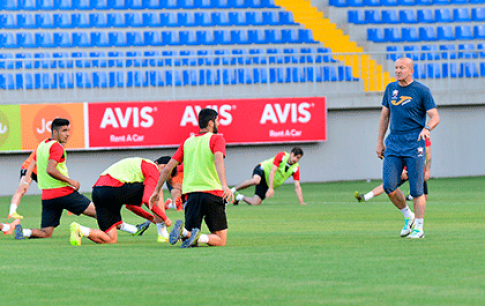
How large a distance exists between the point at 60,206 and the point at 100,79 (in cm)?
1261

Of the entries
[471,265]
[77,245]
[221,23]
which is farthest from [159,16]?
[471,265]

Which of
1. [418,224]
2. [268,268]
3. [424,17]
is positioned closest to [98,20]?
[424,17]

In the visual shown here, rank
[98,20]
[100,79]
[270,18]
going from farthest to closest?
1. [270,18]
2. [98,20]
3. [100,79]

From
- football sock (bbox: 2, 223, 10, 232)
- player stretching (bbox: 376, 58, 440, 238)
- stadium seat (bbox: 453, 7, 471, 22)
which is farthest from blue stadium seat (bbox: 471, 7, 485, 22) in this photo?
football sock (bbox: 2, 223, 10, 232)

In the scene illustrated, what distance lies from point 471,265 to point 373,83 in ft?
57.1

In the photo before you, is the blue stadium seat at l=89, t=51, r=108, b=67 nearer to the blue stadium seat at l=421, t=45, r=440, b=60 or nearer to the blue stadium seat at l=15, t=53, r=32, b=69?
the blue stadium seat at l=15, t=53, r=32, b=69

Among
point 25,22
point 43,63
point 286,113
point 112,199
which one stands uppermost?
point 25,22

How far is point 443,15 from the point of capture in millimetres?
26672

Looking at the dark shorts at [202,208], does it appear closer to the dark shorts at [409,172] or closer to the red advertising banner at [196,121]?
the dark shorts at [409,172]

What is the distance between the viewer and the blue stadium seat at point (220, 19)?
24.9 m

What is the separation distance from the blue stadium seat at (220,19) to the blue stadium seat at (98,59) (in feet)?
11.8

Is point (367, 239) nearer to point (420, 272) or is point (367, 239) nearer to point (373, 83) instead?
point (420, 272)

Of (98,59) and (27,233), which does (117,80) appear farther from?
(27,233)

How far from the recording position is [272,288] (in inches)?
220
